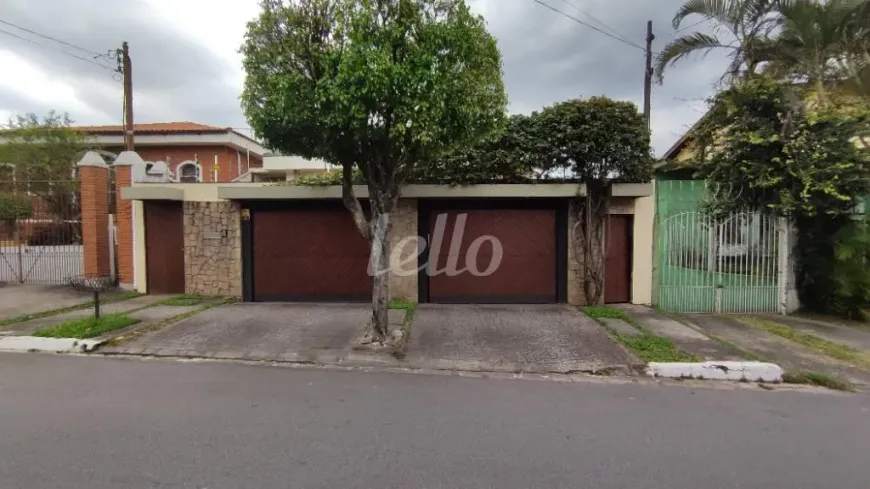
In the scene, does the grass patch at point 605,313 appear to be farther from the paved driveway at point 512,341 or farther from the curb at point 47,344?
the curb at point 47,344

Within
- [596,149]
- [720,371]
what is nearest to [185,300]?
[596,149]

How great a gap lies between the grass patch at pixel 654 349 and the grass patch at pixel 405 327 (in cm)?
318

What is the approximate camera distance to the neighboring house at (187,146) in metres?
23.8

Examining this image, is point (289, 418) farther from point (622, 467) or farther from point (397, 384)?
point (622, 467)

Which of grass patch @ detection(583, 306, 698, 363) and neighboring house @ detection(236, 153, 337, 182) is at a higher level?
neighboring house @ detection(236, 153, 337, 182)

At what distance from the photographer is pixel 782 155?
891 centimetres

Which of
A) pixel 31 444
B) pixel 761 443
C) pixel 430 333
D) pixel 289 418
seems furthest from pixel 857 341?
pixel 31 444

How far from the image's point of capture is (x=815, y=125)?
8727mm

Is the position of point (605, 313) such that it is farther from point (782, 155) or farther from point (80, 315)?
point (80, 315)

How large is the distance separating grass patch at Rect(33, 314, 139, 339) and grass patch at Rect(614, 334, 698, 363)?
7809 mm

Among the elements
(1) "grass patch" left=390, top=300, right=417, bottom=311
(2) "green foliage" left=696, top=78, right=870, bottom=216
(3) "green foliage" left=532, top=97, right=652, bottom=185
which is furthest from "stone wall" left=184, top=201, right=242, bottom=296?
(2) "green foliage" left=696, top=78, right=870, bottom=216

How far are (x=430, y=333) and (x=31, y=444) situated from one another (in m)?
5.20

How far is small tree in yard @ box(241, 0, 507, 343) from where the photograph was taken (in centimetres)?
601

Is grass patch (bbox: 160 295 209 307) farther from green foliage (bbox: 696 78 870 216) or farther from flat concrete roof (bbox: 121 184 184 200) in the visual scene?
green foliage (bbox: 696 78 870 216)
